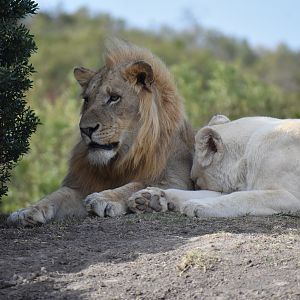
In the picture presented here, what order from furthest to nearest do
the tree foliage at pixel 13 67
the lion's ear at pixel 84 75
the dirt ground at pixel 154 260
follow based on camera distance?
1. the lion's ear at pixel 84 75
2. the tree foliage at pixel 13 67
3. the dirt ground at pixel 154 260

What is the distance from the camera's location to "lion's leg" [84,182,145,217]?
5.99 m

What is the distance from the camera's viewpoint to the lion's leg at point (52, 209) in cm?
585

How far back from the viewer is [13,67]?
553 centimetres

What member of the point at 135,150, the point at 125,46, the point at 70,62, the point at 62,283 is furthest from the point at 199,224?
the point at 70,62

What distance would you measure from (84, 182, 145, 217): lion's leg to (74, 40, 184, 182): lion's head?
35 centimetres

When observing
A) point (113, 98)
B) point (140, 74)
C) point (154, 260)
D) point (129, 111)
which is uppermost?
point (140, 74)

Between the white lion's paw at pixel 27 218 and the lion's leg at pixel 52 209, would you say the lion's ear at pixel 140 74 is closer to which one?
the lion's leg at pixel 52 209

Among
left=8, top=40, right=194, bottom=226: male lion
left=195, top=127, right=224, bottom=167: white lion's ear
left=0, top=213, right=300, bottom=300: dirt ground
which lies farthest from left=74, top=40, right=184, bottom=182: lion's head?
left=0, top=213, right=300, bottom=300: dirt ground

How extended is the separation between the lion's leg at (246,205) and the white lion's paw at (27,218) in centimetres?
103

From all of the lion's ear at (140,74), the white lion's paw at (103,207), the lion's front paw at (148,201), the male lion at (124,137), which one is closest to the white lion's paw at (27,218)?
the male lion at (124,137)

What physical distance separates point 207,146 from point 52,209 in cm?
132

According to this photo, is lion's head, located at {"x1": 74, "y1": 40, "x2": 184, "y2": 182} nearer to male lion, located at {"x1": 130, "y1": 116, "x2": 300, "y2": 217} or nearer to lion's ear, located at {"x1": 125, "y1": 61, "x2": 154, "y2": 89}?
lion's ear, located at {"x1": 125, "y1": 61, "x2": 154, "y2": 89}

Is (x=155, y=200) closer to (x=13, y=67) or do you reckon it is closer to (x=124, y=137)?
(x=124, y=137)

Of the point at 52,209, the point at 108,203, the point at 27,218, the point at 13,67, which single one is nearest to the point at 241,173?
the point at 108,203
